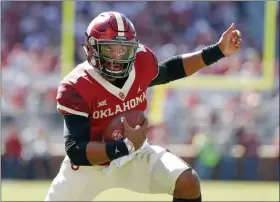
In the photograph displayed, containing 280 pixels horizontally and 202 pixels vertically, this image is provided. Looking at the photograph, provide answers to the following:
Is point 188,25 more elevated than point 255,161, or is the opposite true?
point 188,25

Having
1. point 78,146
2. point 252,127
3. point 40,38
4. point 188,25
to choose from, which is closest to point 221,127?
point 252,127

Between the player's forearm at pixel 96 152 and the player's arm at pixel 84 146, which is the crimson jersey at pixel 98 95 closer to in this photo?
the player's arm at pixel 84 146

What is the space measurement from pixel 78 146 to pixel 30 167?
7.49 metres

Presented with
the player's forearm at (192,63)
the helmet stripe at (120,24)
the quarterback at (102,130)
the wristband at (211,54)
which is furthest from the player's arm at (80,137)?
the wristband at (211,54)

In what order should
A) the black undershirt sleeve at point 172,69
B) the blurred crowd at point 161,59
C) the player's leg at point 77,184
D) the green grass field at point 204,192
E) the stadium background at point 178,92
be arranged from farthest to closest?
the blurred crowd at point 161,59
the stadium background at point 178,92
the green grass field at point 204,192
the black undershirt sleeve at point 172,69
the player's leg at point 77,184

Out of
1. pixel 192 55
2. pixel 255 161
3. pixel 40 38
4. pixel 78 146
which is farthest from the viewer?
pixel 40 38

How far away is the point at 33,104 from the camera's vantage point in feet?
38.4

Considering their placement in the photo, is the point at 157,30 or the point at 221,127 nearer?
the point at 221,127

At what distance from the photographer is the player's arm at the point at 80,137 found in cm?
374

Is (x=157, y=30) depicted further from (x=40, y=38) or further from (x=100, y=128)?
(x=100, y=128)

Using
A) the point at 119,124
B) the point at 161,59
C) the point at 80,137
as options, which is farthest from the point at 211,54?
the point at 161,59

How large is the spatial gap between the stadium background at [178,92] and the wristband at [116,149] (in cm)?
567

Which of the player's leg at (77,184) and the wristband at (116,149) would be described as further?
the player's leg at (77,184)

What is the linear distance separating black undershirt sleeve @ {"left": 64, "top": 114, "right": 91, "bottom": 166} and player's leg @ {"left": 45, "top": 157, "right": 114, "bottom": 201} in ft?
0.54
